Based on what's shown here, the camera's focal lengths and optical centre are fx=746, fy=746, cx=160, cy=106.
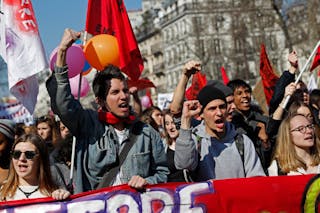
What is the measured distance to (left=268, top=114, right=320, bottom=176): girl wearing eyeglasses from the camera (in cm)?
584

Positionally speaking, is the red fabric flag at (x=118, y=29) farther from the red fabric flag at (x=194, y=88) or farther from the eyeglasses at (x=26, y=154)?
the red fabric flag at (x=194, y=88)

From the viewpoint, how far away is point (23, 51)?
256 inches

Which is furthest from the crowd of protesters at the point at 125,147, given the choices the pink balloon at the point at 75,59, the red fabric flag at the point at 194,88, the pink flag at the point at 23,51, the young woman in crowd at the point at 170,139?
the red fabric flag at the point at 194,88

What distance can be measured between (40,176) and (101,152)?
0.46m

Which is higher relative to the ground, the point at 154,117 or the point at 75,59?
the point at 75,59

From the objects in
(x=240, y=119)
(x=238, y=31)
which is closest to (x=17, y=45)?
(x=240, y=119)

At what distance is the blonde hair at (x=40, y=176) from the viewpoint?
519 centimetres

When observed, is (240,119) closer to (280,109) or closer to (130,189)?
(280,109)

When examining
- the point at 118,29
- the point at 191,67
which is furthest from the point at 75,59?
the point at 191,67

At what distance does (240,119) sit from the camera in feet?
25.1

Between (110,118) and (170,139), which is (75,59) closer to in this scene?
(110,118)

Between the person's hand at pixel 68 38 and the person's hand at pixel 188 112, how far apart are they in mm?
928

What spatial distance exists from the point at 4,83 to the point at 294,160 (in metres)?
3.61

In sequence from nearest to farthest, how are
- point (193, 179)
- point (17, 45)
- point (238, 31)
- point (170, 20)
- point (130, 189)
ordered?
point (130, 189)
point (193, 179)
point (17, 45)
point (238, 31)
point (170, 20)
